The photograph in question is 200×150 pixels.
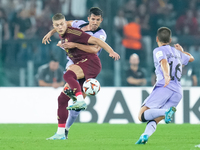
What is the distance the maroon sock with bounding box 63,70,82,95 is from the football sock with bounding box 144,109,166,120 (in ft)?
3.39

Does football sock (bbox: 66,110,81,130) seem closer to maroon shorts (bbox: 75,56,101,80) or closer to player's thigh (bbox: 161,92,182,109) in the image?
maroon shorts (bbox: 75,56,101,80)

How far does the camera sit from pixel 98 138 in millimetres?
7855

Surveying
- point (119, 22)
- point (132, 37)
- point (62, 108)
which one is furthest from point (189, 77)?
point (62, 108)

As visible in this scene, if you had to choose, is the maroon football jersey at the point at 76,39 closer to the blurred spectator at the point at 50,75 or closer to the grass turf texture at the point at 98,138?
the grass turf texture at the point at 98,138

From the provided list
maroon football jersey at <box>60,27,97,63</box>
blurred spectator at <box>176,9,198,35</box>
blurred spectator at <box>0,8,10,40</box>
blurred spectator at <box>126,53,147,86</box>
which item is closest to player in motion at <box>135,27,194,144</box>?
maroon football jersey at <box>60,27,97,63</box>

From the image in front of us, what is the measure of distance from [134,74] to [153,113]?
6221 mm

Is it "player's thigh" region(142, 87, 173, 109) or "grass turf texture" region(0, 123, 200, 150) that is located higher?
"player's thigh" region(142, 87, 173, 109)

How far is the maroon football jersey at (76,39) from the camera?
7.21 m

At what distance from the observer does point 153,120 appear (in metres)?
6.51

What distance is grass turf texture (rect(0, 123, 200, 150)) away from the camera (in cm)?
636

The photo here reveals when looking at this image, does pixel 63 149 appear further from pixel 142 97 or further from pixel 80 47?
pixel 142 97

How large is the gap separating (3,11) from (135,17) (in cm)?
377

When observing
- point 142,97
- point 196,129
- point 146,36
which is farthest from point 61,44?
point 146,36

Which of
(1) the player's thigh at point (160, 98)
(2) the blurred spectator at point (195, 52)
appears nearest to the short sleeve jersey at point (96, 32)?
(1) the player's thigh at point (160, 98)
